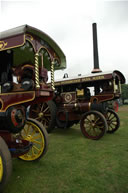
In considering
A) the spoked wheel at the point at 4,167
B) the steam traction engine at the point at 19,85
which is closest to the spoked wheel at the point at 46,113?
the steam traction engine at the point at 19,85

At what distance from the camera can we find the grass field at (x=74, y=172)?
6.99ft

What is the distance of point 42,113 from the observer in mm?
5699

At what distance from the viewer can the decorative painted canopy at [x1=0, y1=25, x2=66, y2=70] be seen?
2.28 m

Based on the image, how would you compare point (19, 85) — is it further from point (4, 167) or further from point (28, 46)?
point (4, 167)

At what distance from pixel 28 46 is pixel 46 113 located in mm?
3455

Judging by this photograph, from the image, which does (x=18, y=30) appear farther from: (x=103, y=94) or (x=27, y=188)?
(x=103, y=94)

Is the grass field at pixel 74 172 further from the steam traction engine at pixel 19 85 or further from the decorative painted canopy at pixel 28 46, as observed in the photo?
the decorative painted canopy at pixel 28 46

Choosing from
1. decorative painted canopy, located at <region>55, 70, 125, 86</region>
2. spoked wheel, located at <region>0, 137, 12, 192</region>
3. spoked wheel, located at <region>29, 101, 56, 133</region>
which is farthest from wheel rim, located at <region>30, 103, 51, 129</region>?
spoked wheel, located at <region>0, 137, 12, 192</region>

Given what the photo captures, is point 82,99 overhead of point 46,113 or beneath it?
overhead

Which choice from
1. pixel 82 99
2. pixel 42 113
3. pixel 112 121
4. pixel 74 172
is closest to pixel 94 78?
pixel 82 99

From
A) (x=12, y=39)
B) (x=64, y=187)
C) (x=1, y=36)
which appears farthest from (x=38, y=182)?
(x=1, y=36)

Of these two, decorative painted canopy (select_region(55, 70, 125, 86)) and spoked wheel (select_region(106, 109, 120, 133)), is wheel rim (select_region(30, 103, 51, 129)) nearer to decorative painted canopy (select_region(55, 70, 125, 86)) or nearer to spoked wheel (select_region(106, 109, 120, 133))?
decorative painted canopy (select_region(55, 70, 125, 86))

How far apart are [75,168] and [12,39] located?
246 cm

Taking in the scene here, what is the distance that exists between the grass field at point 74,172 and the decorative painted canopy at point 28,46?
204 cm
